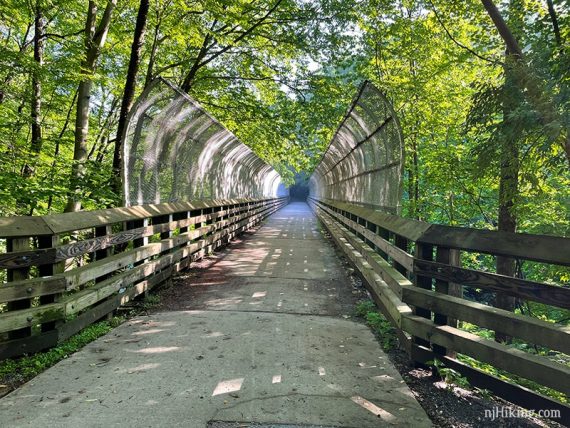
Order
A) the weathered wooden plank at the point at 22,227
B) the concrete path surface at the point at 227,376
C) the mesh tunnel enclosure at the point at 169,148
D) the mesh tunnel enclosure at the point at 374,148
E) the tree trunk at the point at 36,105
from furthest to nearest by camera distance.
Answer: the tree trunk at the point at 36,105, the mesh tunnel enclosure at the point at 169,148, the mesh tunnel enclosure at the point at 374,148, the weathered wooden plank at the point at 22,227, the concrete path surface at the point at 227,376

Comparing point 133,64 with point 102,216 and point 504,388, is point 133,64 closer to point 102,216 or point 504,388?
point 102,216

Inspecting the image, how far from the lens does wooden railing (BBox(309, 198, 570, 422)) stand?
7.14 feet

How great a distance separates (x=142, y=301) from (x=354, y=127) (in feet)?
16.3

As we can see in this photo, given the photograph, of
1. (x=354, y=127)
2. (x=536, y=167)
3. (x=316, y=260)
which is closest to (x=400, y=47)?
(x=354, y=127)

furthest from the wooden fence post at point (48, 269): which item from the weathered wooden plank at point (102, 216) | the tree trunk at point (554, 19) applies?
the tree trunk at point (554, 19)

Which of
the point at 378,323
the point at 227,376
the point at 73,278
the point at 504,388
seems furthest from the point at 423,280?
the point at 73,278

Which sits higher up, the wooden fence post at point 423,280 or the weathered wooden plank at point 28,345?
the wooden fence post at point 423,280

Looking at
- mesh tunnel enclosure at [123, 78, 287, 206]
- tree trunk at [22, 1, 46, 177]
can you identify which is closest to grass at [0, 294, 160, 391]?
mesh tunnel enclosure at [123, 78, 287, 206]

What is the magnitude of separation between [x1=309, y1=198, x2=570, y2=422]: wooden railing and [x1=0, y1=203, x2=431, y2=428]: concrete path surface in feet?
1.48

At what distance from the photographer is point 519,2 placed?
5793mm

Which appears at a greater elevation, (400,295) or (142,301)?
(400,295)

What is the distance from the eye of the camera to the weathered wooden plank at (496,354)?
83.7 inches

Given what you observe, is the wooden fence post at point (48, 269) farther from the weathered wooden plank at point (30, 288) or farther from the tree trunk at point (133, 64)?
the tree trunk at point (133, 64)

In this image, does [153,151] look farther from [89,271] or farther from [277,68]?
[277,68]
